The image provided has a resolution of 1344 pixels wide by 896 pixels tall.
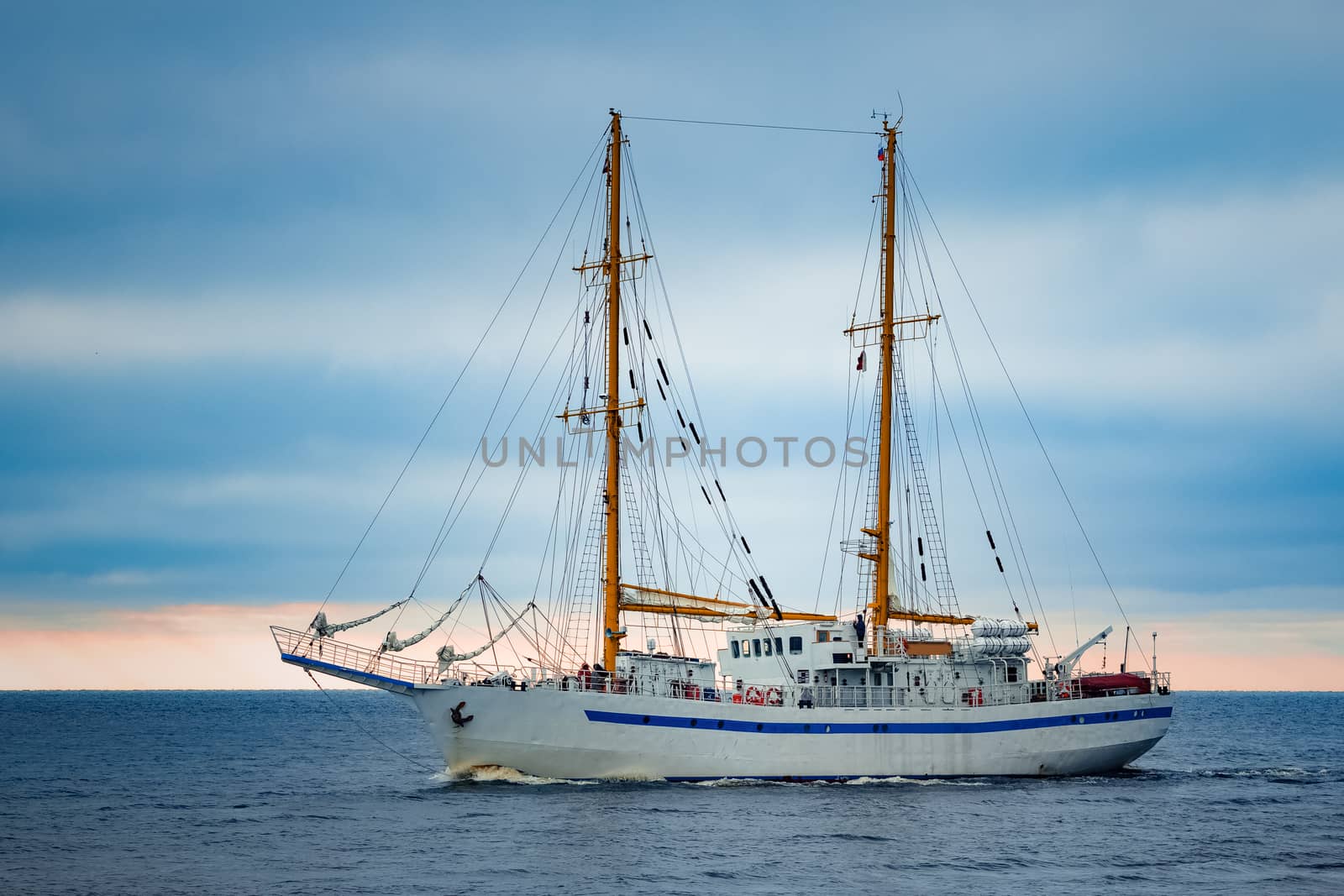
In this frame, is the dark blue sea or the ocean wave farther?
the ocean wave

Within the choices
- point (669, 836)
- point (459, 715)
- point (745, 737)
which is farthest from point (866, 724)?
point (459, 715)

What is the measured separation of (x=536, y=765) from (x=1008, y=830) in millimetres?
17605

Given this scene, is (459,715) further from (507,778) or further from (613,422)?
(613,422)

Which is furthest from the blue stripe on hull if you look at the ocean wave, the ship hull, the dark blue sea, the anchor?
the anchor

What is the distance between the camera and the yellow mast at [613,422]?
5069cm

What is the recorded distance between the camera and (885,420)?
58.3m

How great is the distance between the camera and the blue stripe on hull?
47219 millimetres

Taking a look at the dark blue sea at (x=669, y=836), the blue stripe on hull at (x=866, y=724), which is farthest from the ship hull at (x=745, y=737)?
the dark blue sea at (x=669, y=836)

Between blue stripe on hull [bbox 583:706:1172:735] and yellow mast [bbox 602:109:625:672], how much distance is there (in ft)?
11.2

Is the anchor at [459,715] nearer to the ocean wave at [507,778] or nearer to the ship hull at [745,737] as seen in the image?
the ship hull at [745,737]

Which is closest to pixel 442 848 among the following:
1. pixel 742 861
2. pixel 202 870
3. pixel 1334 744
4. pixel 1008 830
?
pixel 202 870

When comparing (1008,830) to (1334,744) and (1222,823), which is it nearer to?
(1222,823)

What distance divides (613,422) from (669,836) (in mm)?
19297

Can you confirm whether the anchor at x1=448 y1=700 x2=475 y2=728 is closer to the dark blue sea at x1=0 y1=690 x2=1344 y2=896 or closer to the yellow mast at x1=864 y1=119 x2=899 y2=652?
the dark blue sea at x1=0 y1=690 x2=1344 y2=896
